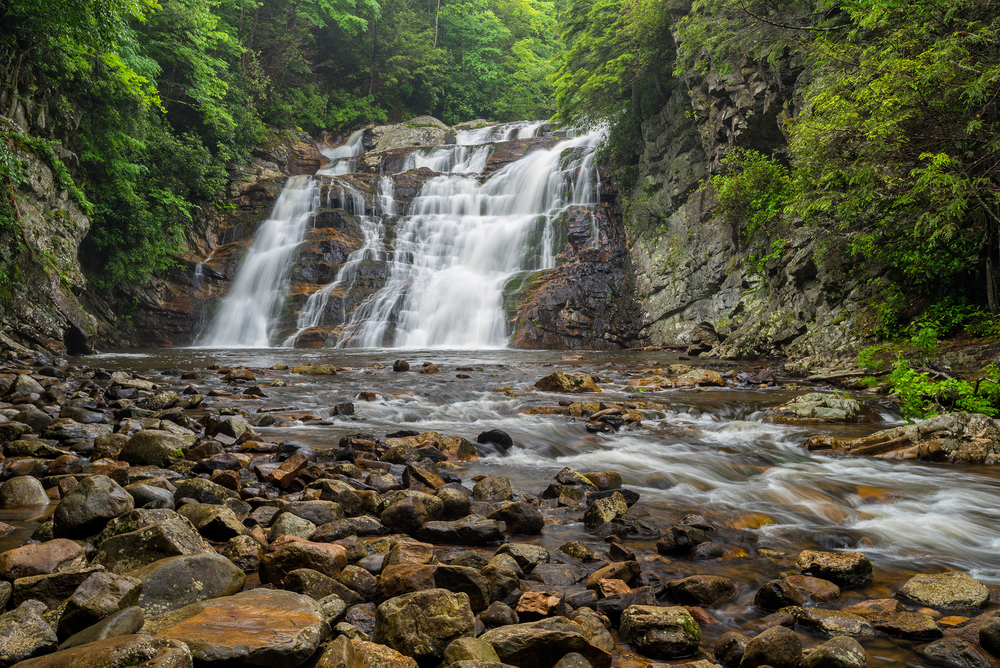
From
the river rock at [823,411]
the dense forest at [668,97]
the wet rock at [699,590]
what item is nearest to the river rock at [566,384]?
the river rock at [823,411]

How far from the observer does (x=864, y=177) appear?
30.0ft

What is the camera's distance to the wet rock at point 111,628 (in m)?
1.94

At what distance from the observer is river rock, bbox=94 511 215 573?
2.65 m

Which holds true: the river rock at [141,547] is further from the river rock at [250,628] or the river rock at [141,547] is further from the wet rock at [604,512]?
the wet rock at [604,512]

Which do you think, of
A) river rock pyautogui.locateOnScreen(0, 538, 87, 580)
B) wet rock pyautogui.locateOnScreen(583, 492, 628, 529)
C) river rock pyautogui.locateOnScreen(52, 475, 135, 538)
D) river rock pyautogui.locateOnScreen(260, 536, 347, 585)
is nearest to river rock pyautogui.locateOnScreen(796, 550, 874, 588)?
wet rock pyautogui.locateOnScreen(583, 492, 628, 529)

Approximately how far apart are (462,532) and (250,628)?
1.65m

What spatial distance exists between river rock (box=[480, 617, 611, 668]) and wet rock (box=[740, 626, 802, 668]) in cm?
61

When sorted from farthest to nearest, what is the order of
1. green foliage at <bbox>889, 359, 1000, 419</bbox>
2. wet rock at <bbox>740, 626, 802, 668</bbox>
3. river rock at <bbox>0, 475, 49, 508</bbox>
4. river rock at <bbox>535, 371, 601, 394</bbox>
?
1. river rock at <bbox>535, 371, 601, 394</bbox>
2. green foliage at <bbox>889, 359, 1000, 419</bbox>
3. river rock at <bbox>0, 475, 49, 508</bbox>
4. wet rock at <bbox>740, 626, 802, 668</bbox>

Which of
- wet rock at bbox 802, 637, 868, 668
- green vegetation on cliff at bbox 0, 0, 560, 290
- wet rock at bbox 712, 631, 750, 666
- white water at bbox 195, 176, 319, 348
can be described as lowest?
wet rock at bbox 712, 631, 750, 666

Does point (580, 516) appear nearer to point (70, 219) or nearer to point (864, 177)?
point (864, 177)

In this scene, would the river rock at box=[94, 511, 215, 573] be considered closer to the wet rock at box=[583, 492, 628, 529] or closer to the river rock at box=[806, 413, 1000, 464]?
the wet rock at box=[583, 492, 628, 529]

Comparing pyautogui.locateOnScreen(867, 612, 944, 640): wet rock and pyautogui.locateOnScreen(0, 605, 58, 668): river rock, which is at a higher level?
pyautogui.locateOnScreen(0, 605, 58, 668): river rock

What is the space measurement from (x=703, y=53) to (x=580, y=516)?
65.7 ft

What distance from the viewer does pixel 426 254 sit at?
25031 mm
